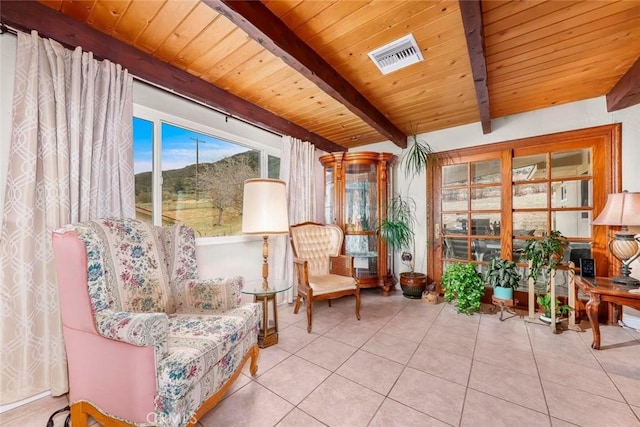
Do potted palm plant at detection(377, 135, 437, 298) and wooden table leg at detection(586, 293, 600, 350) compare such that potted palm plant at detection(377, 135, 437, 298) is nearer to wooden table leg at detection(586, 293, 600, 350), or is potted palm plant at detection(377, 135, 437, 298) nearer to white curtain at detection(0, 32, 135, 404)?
wooden table leg at detection(586, 293, 600, 350)

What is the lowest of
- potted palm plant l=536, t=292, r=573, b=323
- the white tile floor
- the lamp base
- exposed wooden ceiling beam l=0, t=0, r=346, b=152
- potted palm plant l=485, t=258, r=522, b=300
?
the white tile floor

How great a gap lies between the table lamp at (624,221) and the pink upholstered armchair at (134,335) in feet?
9.80

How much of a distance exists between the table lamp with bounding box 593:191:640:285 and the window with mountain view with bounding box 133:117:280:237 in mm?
3406

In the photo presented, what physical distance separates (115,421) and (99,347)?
0.34 m

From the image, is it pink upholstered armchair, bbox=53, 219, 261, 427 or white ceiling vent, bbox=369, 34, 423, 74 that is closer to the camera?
pink upholstered armchair, bbox=53, 219, 261, 427

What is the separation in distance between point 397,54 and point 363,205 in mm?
2043

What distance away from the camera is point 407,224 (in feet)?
11.8

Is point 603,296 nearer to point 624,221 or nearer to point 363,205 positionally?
point 624,221

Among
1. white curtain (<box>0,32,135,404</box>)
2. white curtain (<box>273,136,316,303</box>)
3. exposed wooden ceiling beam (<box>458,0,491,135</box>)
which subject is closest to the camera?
exposed wooden ceiling beam (<box>458,0,491,135</box>)

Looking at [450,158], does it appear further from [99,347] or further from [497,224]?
[99,347]

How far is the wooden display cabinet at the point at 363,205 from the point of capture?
3.49m

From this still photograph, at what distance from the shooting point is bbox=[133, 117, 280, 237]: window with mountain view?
2121 mm

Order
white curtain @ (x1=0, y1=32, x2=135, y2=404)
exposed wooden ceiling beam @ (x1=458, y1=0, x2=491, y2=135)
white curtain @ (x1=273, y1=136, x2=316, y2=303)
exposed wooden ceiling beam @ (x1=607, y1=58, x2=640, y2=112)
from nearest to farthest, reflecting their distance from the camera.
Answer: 1. exposed wooden ceiling beam @ (x1=458, y1=0, x2=491, y2=135)
2. white curtain @ (x1=0, y1=32, x2=135, y2=404)
3. exposed wooden ceiling beam @ (x1=607, y1=58, x2=640, y2=112)
4. white curtain @ (x1=273, y1=136, x2=316, y2=303)

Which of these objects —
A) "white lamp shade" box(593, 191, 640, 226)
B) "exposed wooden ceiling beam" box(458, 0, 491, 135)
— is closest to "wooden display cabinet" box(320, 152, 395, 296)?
"exposed wooden ceiling beam" box(458, 0, 491, 135)
